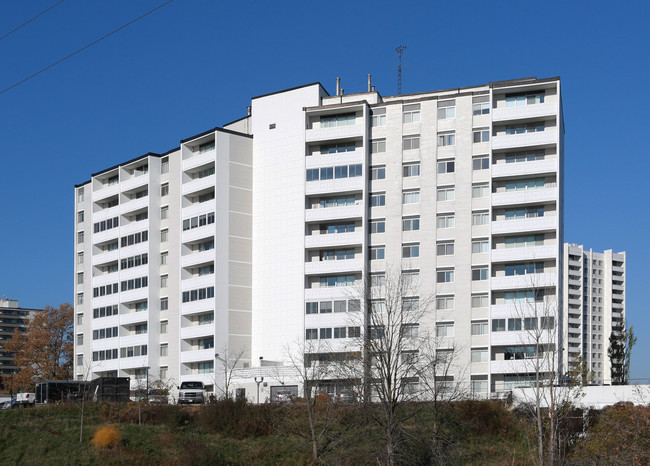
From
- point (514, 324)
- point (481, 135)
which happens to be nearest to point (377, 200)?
point (481, 135)

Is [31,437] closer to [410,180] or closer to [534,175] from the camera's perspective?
[410,180]

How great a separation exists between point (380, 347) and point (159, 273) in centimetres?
5217

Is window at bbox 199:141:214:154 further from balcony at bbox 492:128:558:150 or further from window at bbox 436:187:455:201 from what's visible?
balcony at bbox 492:128:558:150

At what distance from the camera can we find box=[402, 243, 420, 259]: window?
3430 inches

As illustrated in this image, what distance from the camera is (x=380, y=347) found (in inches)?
2253

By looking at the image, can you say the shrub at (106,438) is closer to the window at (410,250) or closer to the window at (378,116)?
the window at (410,250)

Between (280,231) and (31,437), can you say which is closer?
(31,437)

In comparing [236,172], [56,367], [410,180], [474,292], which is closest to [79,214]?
[56,367]

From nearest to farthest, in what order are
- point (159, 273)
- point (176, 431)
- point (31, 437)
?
point (31, 437)
point (176, 431)
point (159, 273)

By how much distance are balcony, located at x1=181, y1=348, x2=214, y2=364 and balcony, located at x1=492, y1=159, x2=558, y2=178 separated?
37.3 metres

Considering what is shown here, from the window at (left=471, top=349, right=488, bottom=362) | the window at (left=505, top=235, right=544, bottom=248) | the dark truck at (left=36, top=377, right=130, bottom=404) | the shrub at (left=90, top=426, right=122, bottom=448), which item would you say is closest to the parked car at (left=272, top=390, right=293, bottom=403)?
the shrub at (left=90, top=426, right=122, bottom=448)

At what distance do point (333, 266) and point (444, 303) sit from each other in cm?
1285

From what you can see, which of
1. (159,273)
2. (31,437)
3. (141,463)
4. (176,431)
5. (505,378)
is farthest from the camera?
(159,273)

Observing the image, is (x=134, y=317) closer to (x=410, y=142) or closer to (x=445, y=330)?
→ (x=445, y=330)
